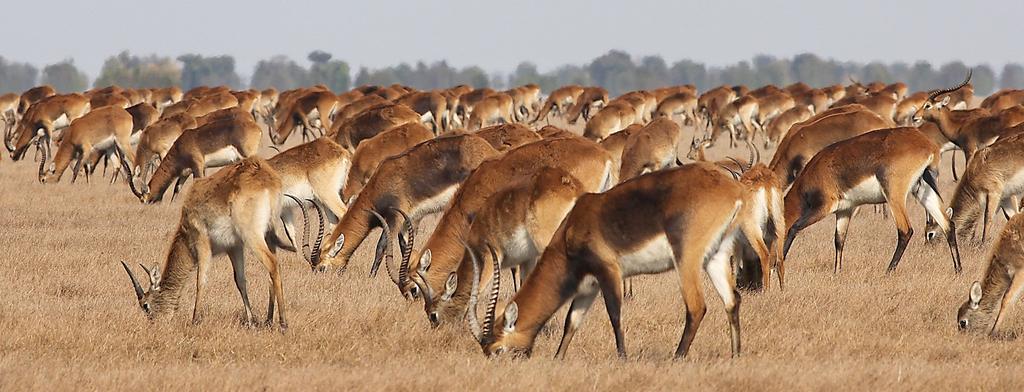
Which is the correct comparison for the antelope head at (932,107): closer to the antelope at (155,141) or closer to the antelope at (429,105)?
the antelope at (155,141)

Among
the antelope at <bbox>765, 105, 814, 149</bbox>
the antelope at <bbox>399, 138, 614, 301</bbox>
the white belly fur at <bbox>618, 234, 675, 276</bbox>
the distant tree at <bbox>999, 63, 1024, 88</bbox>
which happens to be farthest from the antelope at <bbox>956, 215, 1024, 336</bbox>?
the distant tree at <bbox>999, 63, 1024, 88</bbox>

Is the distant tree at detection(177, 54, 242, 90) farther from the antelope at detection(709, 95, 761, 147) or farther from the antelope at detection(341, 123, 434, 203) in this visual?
the antelope at detection(341, 123, 434, 203)

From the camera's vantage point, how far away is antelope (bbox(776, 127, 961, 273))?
477 inches

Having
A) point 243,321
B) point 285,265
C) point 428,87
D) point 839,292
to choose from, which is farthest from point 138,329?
point 428,87

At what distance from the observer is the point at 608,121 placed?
26984mm

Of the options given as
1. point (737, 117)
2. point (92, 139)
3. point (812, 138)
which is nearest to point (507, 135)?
point (812, 138)

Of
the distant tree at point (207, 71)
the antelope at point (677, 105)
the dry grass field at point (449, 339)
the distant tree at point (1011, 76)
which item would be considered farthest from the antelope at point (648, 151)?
the distant tree at point (1011, 76)

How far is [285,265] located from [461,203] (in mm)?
3330

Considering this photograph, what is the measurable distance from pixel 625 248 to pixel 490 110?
94.9ft

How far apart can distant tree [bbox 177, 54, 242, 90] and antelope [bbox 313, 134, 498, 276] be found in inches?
5043

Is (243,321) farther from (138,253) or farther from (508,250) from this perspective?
(138,253)

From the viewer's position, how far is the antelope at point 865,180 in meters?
12.1

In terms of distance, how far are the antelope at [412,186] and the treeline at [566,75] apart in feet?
385

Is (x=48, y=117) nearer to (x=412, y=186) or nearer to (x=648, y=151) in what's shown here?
(x=648, y=151)
